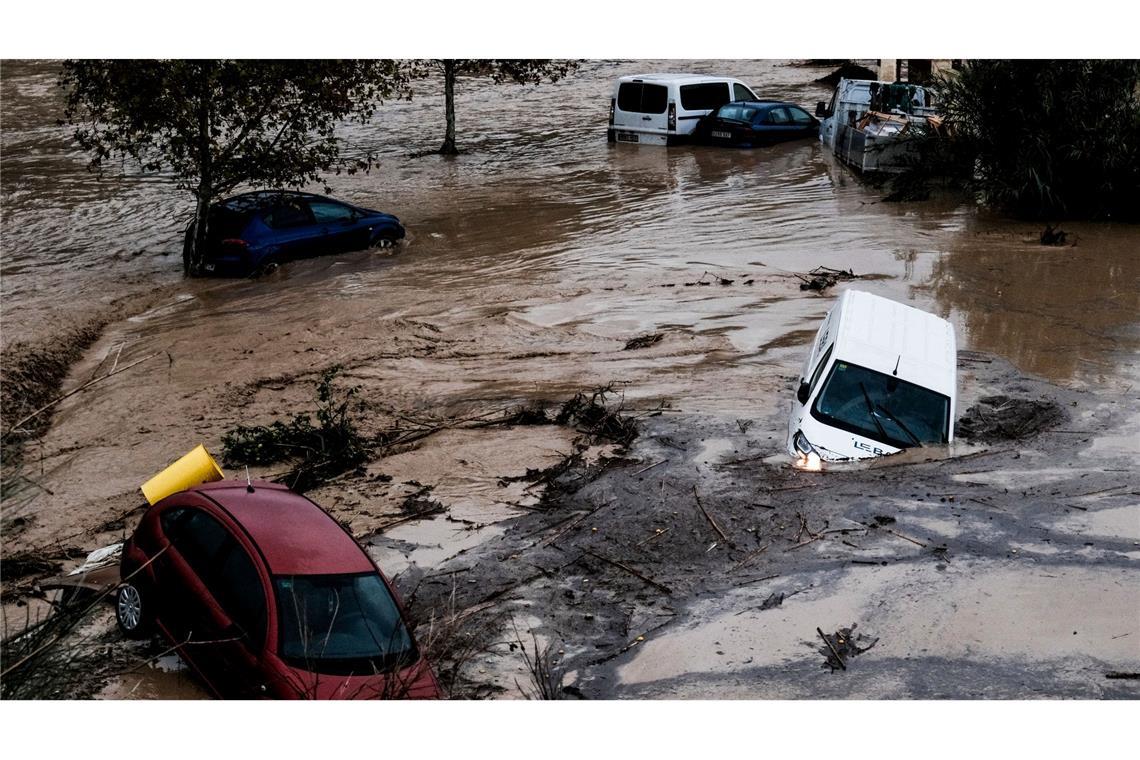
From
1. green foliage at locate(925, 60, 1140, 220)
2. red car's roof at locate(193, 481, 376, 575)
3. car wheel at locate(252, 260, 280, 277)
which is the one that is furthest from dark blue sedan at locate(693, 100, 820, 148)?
red car's roof at locate(193, 481, 376, 575)

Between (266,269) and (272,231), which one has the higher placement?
(272,231)

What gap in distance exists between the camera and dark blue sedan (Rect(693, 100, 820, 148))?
2770 cm

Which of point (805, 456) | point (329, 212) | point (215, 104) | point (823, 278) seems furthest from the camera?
point (329, 212)

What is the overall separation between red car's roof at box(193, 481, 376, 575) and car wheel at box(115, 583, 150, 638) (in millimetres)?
792

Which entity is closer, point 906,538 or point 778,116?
point 906,538

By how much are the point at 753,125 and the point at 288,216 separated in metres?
12.8

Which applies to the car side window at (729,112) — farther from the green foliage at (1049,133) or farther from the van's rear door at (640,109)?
the green foliage at (1049,133)

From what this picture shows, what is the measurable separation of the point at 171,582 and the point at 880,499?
5652mm

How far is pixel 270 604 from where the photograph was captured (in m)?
7.29

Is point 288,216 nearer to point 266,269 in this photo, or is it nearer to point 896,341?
point 266,269

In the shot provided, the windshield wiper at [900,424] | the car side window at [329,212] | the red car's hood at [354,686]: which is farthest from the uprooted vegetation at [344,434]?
the car side window at [329,212]

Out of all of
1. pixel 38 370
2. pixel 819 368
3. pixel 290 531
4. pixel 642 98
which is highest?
pixel 642 98

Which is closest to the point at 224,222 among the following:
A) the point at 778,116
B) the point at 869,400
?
the point at 869,400

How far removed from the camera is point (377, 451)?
12.1m
